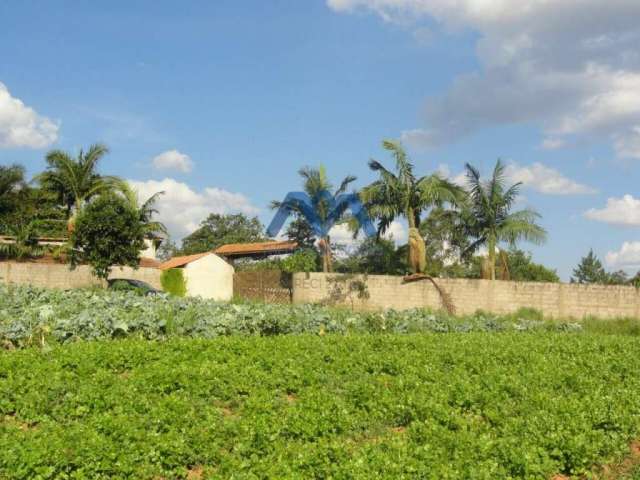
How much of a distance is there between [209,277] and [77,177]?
8.11 meters

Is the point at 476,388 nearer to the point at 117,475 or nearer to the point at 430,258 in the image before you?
the point at 117,475

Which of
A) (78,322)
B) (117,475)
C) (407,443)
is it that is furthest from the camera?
(78,322)

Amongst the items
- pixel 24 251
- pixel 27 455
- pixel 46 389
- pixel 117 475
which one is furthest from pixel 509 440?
pixel 24 251

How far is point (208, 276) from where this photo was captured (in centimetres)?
3353

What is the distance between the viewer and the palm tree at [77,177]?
3061 centimetres

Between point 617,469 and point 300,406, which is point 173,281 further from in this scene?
point 617,469

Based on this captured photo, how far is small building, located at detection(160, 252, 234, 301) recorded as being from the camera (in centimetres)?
3162

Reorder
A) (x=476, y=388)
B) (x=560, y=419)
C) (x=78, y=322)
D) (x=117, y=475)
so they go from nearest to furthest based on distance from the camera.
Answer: (x=117, y=475) < (x=560, y=419) < (x=476, y=388) < (x=78, y=322)

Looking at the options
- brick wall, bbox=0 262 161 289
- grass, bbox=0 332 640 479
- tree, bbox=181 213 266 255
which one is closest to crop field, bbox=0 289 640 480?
grass, bbox=0 332 640 479

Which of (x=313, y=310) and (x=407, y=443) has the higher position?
(x=313, y=310)

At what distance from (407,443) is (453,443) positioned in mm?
410

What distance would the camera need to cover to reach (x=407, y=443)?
5.62 metres

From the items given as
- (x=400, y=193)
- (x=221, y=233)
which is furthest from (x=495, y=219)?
(x=221, y=233)

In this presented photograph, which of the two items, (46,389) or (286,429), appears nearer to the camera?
(286,429)
